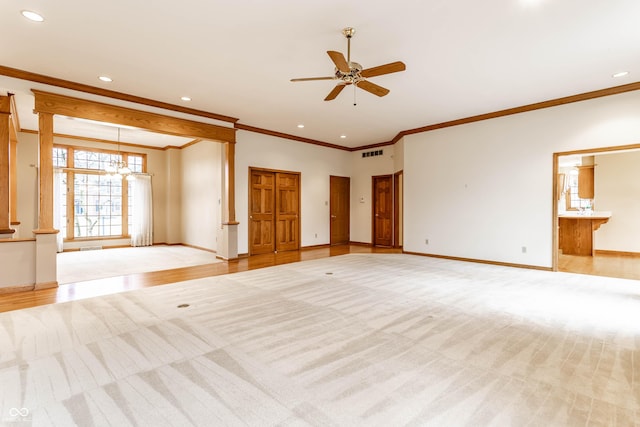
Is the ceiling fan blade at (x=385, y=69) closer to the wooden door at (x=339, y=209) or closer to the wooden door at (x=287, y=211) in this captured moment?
the wooden door at (x=287, y=211)

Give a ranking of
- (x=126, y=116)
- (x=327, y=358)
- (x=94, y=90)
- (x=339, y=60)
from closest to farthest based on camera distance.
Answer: (x=327, y=358), (x=339, y=60), (x=94, y=90), (x=126, y=116)

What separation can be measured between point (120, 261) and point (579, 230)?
36.2ft

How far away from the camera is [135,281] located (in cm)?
499

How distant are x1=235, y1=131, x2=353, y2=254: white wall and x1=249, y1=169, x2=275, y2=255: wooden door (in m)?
0.19

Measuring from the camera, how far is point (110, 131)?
26.2 feet

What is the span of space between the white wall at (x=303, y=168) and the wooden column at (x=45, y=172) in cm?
336

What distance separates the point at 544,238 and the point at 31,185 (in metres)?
12.0

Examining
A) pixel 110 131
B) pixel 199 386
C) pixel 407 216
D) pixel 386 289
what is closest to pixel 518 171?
pixel 407 216

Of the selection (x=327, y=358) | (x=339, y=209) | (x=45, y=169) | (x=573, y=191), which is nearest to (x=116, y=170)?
(x=45, y=169)

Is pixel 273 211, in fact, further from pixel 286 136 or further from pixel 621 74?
pixel 621 74

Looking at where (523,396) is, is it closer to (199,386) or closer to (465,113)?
(199,386)

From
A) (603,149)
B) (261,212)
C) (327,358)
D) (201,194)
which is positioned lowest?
(327,358)

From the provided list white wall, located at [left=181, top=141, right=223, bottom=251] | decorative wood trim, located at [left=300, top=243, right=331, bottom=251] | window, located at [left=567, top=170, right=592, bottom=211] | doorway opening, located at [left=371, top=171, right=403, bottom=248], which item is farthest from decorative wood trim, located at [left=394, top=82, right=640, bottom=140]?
white wall, located at [left=181, top=141, right=223, bottom=251]

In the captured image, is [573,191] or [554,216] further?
[573,191]
